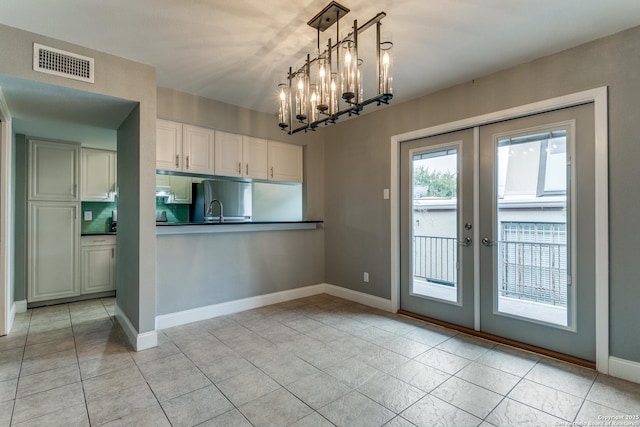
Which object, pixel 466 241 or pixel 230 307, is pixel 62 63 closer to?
pixel 230 307

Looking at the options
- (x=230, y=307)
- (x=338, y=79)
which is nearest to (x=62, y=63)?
(x=338, y=79)

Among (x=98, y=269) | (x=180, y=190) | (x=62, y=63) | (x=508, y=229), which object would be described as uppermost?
(x=62, y=63)

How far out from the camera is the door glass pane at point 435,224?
3.18 meters

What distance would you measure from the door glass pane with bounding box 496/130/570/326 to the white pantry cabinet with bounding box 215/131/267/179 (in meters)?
2.63

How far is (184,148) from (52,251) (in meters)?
2.38

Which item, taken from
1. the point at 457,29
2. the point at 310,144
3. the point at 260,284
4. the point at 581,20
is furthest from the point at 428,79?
the point at 260,284

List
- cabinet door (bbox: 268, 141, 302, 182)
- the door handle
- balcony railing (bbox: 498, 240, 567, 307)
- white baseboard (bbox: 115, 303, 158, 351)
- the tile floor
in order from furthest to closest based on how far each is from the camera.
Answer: cabinet door (bbox: 268, 141, 302, 182)
the door handle
white baseboard (bbox: 115, 303, 158, 351)
balcony railing (bbox: 498, 240, 567, 307)
the tile floor

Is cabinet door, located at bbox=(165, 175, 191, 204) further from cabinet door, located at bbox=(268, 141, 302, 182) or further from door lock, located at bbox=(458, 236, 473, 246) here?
door lock, located at bbox=(458, 236, 473, 246)

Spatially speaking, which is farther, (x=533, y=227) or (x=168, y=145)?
(x=168, y=145)

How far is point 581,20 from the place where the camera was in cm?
206

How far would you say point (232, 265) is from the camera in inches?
143

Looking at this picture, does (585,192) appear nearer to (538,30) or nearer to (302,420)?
(538,30)

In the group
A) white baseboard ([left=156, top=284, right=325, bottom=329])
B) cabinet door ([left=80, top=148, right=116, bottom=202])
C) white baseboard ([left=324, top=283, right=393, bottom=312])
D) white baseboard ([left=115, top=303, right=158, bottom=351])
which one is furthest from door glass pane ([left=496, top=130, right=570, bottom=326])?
cabinet door ([left=80, top=148, right=116, bottom=202])

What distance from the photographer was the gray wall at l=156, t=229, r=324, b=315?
320 centimetres
